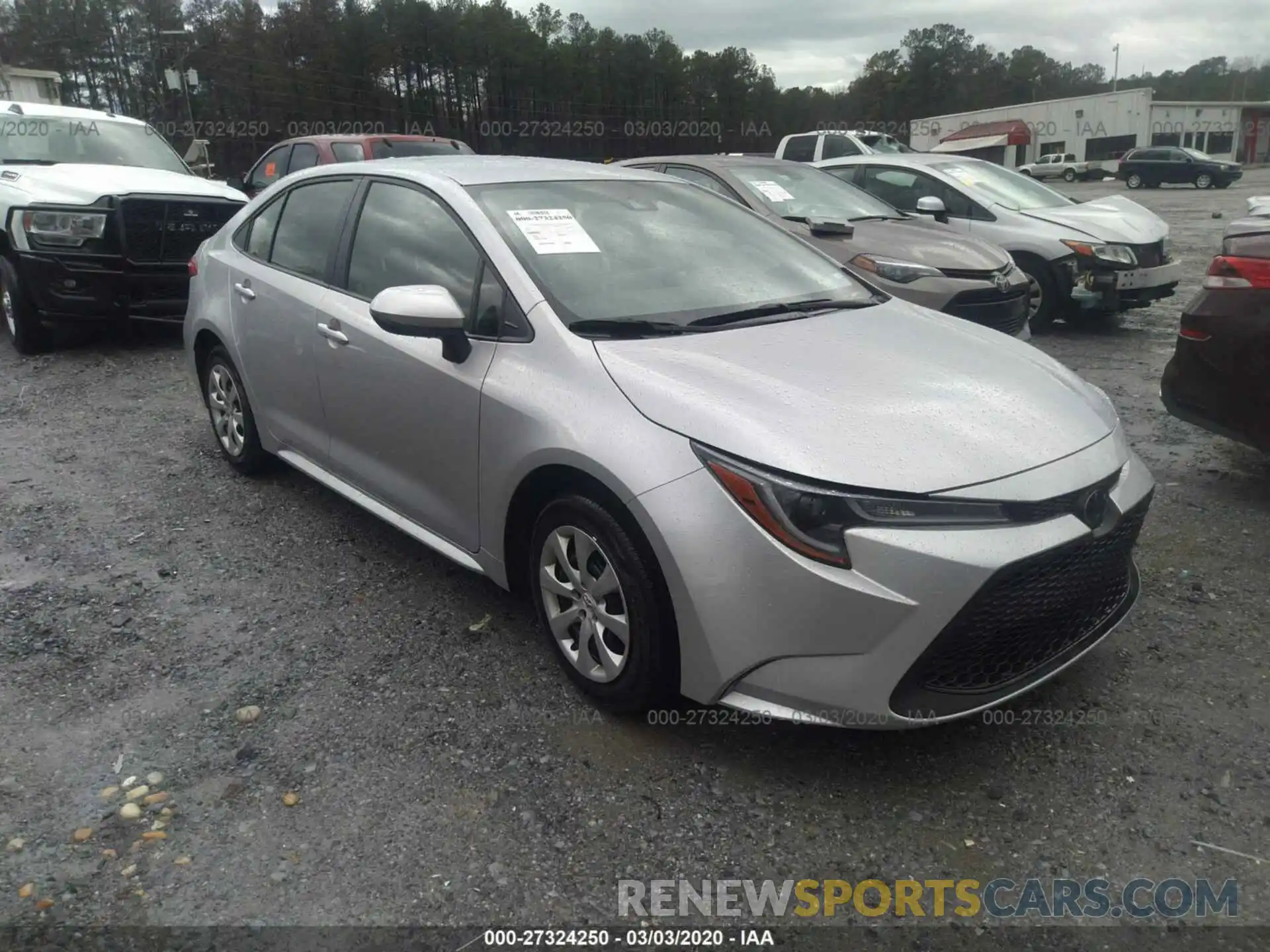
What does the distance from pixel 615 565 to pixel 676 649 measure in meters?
Result: 0.28

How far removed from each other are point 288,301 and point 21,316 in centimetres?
481

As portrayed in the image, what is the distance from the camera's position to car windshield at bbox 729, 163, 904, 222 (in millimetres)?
7180

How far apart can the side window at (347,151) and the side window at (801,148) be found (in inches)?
343

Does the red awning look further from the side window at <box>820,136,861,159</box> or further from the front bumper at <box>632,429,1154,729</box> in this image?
the front bumper at <box>632,429,1154,729</box>

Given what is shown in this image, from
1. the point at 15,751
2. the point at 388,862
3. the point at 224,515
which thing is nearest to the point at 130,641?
the point at 15,751

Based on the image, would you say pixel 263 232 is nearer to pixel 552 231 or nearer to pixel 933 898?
pixel 552 231

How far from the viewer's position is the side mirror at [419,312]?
9.63 feet

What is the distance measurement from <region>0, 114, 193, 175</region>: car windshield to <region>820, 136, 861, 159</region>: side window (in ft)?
37.0

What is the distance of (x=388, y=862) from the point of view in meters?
2.35

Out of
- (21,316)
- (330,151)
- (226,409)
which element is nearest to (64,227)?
(21,316)

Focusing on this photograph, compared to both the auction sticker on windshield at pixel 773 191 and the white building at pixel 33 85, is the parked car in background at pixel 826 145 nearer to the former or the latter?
the auction sticker on windshield at pixel 773 191

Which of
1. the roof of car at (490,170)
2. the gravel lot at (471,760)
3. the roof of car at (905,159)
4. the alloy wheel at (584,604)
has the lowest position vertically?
the gravel lot at (471,760)

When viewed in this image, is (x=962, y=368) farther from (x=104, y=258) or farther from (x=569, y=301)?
(x=104, y=258)

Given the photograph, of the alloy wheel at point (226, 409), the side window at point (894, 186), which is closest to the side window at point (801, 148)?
the side window at point (894, 186)
